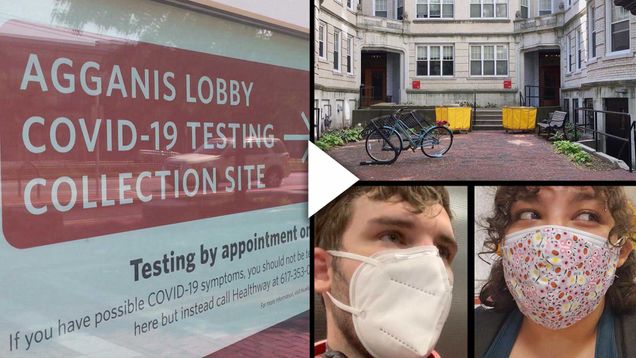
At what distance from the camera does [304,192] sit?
236 cm

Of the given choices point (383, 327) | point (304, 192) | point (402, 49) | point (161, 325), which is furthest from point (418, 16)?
point (161, 325)

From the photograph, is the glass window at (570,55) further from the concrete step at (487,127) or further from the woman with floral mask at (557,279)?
the woman with floral mask at (557,279)

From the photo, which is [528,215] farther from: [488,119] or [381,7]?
[381,7]

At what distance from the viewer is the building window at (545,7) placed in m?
2.22

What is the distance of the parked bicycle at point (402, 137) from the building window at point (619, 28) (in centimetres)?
63

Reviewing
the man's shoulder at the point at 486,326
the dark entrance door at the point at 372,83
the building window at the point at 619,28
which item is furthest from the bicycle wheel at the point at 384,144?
the building window at the point at 619,28

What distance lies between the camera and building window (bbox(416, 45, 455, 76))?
2252 millimetres

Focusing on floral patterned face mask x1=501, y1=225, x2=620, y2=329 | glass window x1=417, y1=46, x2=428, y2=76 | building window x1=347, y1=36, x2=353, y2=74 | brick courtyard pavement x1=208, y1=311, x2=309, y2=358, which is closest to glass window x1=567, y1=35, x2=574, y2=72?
glass window x1=417, y1=46, x2=428, y2=76

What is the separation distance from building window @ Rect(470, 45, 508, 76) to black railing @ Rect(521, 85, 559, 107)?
0.11m

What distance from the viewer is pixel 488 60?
2258mm

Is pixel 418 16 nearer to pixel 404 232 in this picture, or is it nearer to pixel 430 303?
pixel 404 232

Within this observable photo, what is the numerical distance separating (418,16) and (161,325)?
133 centimetres

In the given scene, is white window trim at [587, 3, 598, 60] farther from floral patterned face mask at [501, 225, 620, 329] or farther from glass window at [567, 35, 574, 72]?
floral patterned face mask at [501, 225, 620, 329]

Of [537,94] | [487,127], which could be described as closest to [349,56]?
[487,127]
